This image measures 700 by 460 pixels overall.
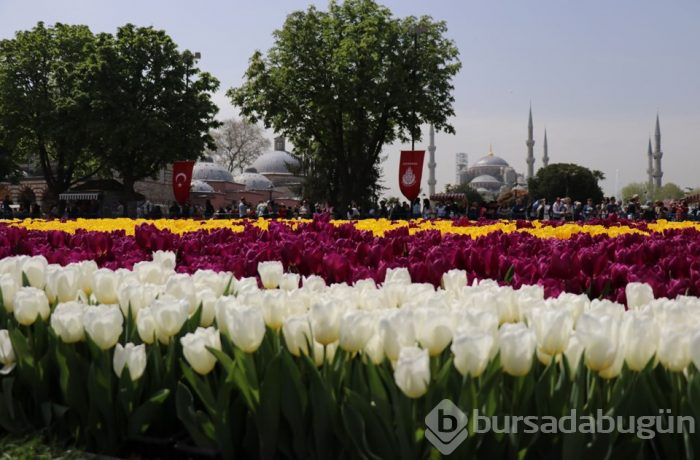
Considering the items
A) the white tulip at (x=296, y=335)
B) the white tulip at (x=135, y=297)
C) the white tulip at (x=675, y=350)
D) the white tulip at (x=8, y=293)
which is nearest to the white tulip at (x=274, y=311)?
the white tulip at (x=296, y=335)

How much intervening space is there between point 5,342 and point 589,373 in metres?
1.83

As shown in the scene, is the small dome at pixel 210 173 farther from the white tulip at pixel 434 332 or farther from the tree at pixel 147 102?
the white tulip at pixel 434 332

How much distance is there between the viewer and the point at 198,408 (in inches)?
94.7

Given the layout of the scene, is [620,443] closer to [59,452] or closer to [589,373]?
[589,373]

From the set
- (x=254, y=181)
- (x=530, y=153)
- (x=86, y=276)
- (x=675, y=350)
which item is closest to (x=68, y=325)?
(x=86, y=276)

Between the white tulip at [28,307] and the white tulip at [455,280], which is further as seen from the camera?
the white tulip at [455,280]

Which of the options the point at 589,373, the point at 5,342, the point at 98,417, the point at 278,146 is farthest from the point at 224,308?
the point at 278,146

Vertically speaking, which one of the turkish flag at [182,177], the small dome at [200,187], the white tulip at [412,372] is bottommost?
the white tulip at [412,372]

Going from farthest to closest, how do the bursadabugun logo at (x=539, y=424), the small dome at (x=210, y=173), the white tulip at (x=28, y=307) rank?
1. the small dome at (x=210, y=173)
2. the white tulip at (x=28, y=307)
3. the bursadabugun logo at (x=539, y=424)

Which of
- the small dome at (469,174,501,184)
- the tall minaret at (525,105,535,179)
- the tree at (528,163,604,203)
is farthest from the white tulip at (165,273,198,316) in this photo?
the small dome at (469,174,501,184)

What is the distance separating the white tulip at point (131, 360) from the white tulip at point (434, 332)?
81 cm

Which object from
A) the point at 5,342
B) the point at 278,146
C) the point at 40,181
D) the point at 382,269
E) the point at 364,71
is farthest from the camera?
the point at 278,146

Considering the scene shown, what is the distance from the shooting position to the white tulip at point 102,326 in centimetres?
235

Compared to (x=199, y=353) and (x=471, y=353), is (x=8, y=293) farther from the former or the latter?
(x=471, y=353)
